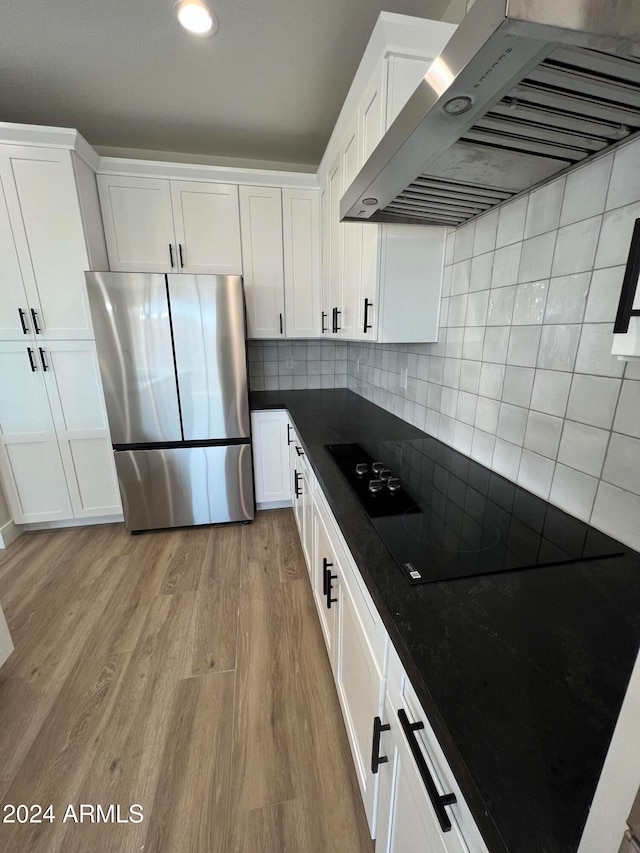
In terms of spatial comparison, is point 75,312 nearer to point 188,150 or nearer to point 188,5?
point 188,150

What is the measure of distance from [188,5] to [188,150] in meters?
1.31

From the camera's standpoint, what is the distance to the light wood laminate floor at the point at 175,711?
1.01 m

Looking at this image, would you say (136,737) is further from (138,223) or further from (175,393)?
(138,223)

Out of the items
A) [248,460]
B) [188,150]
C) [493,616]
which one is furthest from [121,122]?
[493,616]

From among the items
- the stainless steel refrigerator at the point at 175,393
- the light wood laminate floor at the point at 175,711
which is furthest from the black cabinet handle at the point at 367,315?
the light wood laminate floor at the point at 175,711

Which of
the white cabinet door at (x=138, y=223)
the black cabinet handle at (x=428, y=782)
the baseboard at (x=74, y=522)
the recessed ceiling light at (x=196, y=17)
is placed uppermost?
the recessed ceiling light at (x=196, y=17)

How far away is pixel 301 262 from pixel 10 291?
191 cm

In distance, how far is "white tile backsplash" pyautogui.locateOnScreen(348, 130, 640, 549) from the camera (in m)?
0.85

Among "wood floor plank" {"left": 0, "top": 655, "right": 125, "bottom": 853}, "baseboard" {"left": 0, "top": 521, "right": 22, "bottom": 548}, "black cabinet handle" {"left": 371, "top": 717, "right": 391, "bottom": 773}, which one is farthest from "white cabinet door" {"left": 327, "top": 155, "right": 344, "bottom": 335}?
"baseboard" {"left": 0, "top": 521, "right": 22, "bottom": 548}

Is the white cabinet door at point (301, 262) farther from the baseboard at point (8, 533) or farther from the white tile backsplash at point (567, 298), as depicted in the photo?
the baseboard at point (8, 533)

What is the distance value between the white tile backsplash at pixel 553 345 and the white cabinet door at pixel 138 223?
77.1 inches

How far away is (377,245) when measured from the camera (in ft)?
4.79

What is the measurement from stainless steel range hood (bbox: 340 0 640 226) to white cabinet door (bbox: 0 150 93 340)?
2.00 meters

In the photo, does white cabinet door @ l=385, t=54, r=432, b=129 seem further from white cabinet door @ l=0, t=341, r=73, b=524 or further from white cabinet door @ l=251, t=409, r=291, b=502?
white cabinet door @ l=0, t=341, r=73, b=524
